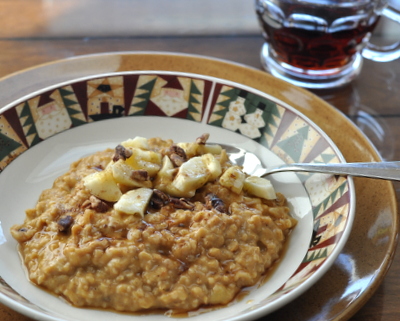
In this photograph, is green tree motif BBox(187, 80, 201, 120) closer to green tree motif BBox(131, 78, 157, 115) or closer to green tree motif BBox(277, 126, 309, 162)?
green tree motif BBox(131, 78, 157, 115)

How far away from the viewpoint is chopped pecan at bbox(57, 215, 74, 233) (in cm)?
187

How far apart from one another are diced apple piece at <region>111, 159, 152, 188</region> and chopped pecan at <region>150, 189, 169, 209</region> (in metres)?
0.06

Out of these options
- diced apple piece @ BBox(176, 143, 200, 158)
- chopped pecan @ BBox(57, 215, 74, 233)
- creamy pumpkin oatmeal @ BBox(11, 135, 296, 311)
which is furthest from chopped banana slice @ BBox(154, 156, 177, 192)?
chopped pecan @ BBox(57, 215, 74, 233)

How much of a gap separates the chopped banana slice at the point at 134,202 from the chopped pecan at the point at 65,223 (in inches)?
7.0

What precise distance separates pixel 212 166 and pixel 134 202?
375mm

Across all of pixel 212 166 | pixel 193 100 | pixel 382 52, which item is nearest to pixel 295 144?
pixel 212 166

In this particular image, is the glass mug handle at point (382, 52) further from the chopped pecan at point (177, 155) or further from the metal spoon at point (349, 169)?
the chopped pecan at point (177, 155)

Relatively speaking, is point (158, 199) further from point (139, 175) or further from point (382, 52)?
point (382, 52)

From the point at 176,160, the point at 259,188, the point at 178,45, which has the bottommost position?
the point at 178,45

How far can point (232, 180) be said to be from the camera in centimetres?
204

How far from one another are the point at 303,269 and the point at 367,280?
23 centimetres

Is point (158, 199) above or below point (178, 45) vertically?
above

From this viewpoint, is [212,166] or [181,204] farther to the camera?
[212,166]

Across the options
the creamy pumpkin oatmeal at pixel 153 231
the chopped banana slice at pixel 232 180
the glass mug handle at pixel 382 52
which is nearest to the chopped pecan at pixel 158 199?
the creamy pumpkin oatmeal at pixel 153 231
